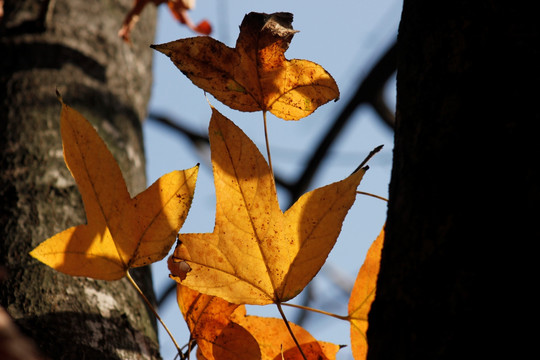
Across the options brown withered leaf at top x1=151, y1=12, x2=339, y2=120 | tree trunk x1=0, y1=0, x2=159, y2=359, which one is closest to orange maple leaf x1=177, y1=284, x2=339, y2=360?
tree trunk x1=0, y1=0, x2=159, y2=359

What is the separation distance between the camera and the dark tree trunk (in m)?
0.34

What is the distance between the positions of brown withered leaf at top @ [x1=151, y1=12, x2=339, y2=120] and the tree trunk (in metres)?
0.32

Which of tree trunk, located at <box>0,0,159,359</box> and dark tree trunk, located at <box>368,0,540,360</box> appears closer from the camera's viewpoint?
dark tree trunk, located at <box>368,0,540,360</box>

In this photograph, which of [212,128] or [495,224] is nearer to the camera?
[495,224]

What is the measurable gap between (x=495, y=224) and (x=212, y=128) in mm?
268

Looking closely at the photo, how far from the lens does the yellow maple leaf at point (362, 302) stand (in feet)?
1.78

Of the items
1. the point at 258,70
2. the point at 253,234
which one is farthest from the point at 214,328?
the point at 258,70

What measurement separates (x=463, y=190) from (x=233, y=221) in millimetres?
232

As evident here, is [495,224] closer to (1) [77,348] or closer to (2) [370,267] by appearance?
(2) [370,267]

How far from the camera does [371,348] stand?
391 mm

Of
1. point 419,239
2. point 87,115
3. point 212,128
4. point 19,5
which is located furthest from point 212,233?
point 19,5

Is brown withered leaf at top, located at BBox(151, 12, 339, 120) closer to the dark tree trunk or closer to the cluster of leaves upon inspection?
the cluster of leaves

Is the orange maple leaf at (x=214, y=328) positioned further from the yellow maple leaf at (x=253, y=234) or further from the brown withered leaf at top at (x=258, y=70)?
the brown withered leaf at top at (x=258, y=70)

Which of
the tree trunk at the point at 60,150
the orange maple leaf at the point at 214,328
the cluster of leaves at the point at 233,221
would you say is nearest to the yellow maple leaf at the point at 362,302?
the cluster of leaves at the point at 233,221
